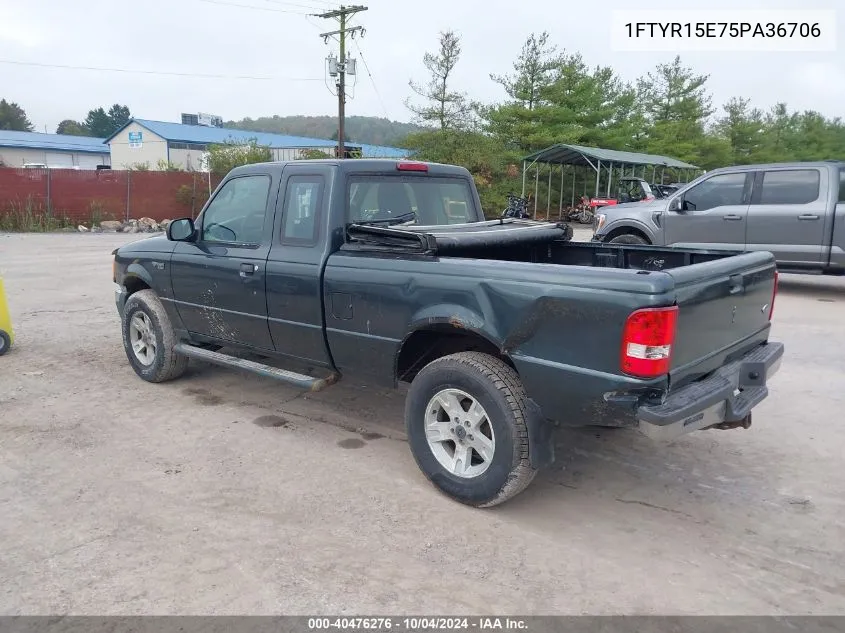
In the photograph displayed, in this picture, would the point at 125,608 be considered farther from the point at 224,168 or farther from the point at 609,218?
the point at 224,168

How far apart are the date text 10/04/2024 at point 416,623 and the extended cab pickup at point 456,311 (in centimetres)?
85

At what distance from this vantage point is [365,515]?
3.55 meters

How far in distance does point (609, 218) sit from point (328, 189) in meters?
7.39

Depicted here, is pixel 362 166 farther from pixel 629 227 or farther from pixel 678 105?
pixel 678 105

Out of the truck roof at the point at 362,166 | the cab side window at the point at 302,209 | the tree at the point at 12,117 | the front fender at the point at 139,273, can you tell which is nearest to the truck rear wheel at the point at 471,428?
the cab side window at the point at 302,209

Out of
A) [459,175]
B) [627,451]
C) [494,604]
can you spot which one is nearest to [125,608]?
[494,604]

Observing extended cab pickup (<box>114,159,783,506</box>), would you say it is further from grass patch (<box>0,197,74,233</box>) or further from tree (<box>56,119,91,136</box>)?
tree (<box>56,119,91,136</box>)

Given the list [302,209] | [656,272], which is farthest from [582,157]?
[656,272]

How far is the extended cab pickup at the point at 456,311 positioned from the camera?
10.1ft

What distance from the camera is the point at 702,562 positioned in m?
3.12

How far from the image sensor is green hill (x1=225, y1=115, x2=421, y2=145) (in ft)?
276

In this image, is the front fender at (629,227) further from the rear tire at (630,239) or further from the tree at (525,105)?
the tree at (525,105)

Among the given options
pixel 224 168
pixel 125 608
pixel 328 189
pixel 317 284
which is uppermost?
pixel 224 168

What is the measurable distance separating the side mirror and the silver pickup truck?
6.87 m
